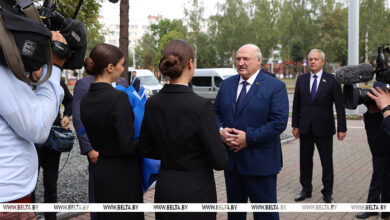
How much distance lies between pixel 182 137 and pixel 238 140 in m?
1.15

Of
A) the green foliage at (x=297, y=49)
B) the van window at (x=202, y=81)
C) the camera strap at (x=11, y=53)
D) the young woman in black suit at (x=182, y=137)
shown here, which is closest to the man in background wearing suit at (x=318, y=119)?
the young woman in black suit at (x=182, y=137)

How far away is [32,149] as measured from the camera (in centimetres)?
166

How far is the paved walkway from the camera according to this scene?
433 centimetres

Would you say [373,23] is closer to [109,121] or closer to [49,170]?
Answer: [49,170]

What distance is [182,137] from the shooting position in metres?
2.12

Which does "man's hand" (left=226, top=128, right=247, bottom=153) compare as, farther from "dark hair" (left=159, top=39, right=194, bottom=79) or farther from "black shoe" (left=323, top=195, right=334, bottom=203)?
"black shoe" (left=323, top=195, right=334, bottom=203)

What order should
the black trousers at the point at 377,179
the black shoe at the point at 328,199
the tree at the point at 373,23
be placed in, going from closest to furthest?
the black trousers at the point at 377,179, the black shoe at the point at 328,199, the tree at the point at 373,23

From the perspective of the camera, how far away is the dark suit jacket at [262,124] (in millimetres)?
3199

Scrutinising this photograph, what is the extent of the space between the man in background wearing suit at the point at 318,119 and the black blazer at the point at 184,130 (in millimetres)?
3154

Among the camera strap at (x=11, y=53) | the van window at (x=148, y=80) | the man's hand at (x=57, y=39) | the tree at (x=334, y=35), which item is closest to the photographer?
the camera strap at (x=11, y=53)

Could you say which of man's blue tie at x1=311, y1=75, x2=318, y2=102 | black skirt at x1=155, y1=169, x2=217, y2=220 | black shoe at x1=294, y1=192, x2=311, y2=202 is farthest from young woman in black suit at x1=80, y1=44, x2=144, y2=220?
man's blue tie at x1=311, y1=75, x2=318, y2=102

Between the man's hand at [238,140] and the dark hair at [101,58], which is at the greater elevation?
the dark hair at [101,58]

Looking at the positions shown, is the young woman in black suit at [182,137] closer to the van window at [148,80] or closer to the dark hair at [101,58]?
the dark hair at [101,58]

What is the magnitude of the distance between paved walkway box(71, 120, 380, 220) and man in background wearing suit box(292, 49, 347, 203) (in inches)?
15.0
